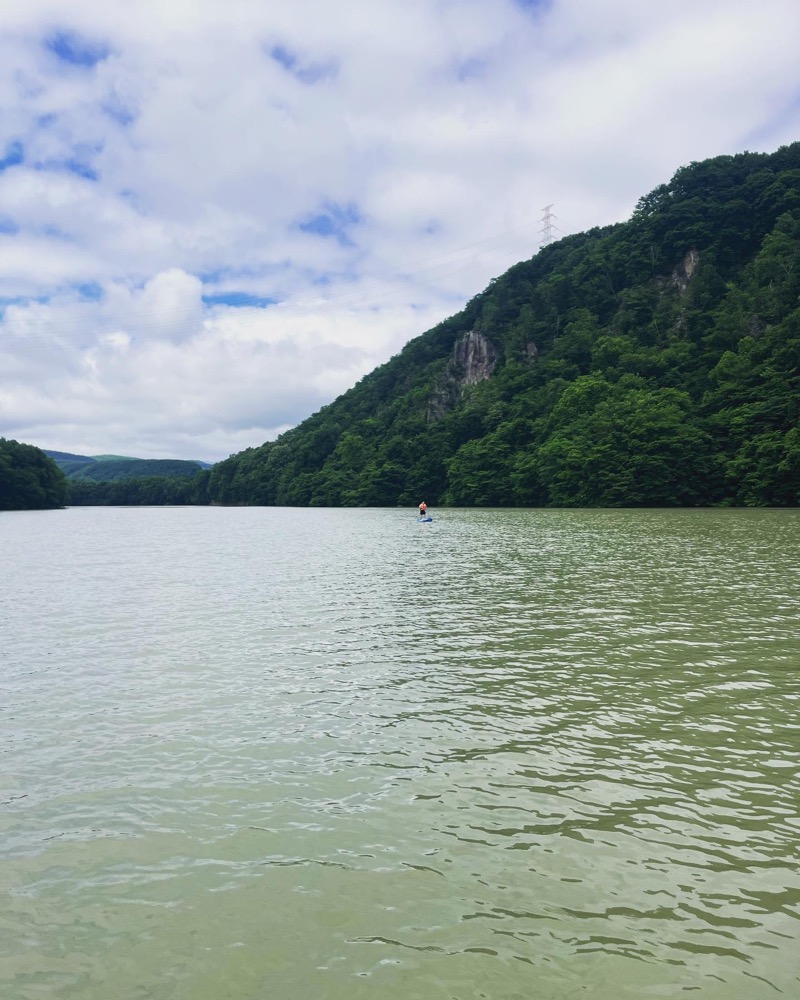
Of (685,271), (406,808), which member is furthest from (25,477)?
(406,808)

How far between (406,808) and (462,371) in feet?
627

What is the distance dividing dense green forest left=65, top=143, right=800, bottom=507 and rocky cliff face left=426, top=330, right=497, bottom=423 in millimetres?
492

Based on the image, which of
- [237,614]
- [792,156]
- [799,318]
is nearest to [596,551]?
[237,614]

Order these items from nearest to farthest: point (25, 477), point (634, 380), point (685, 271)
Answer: point (634, 380)
point (685, 271)
point (25, 477)

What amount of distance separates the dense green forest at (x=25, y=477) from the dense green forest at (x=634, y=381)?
64.7 m

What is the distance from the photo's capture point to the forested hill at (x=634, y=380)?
9919cm

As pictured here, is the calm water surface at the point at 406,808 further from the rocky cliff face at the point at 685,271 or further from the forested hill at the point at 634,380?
the rocky cliff face at the point at 685,271

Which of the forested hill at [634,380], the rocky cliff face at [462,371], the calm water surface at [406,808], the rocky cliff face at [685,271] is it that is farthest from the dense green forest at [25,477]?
the calm water surface at [406,808]

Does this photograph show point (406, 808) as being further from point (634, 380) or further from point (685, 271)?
point (685, 271)

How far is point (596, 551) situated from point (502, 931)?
34.3 meters

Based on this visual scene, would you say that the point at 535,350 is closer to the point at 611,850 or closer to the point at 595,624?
the point at 595,624

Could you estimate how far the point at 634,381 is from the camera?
127 metres

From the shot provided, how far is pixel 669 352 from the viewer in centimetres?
13350

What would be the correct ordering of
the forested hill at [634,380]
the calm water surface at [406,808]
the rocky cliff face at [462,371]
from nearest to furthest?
the calm water surface at [406,808], the forested hill at [634,380], the rocky cliff face at [462,371]
